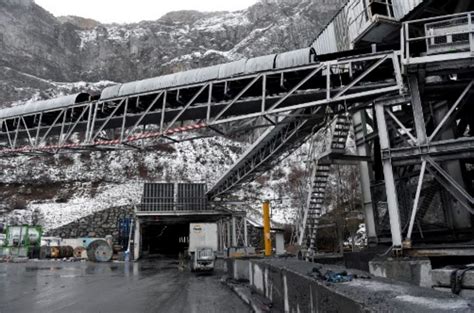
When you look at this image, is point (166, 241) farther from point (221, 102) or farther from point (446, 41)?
point (446, 41)

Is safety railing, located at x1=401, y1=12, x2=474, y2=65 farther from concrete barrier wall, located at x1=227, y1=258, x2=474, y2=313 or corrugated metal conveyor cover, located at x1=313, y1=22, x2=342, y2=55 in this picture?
concrete barrier wall, located at x1=227, y1=258, x2=474, y2=313

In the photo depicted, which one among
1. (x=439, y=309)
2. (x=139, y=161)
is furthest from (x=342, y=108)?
(x=139, y=161)

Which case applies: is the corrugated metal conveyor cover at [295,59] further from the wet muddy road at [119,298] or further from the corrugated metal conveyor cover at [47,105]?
the corrugated metal conveyor cover at [47,105]

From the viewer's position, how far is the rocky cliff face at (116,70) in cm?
5350

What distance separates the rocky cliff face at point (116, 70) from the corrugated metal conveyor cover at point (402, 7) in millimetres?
35849

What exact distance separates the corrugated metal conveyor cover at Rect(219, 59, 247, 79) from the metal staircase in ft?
15.5

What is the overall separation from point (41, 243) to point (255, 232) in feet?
76.5

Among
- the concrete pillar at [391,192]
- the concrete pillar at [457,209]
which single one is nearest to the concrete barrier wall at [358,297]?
the concrete pillar at [391,192]

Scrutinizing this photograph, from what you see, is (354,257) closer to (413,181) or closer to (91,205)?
(413,181)

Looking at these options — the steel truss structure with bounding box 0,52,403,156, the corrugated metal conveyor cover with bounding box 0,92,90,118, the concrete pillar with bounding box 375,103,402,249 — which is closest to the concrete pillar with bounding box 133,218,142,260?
the steel truss structure with bounding box 0,52,403,156

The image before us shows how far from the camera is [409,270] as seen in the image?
33.1 ft

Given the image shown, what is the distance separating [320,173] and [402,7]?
7999 mm

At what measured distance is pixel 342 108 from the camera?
16.1 metres

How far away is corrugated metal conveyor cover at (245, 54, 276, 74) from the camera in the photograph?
15.4 m
